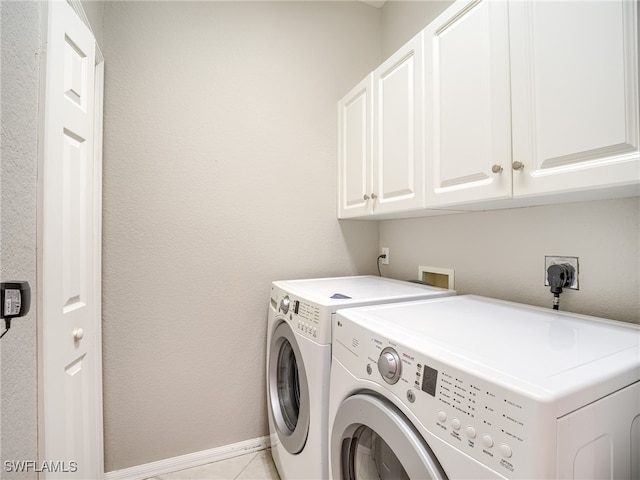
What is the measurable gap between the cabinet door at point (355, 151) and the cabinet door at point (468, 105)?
1.49 ft

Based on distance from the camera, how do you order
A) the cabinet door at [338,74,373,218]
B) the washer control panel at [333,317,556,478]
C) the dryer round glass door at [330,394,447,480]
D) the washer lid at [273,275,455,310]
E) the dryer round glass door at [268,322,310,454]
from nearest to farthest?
the washer control panel at [333,317,556,478], the dryer round glass door at [330,394,447,480], the washer lid at [273,275,455,310], the dryer round glass door at [268,322,310,454], the cabinet door at [338,74,373,218]

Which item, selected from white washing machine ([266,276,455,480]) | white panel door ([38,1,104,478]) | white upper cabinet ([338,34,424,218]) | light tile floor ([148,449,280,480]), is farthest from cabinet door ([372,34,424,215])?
light tile floor ([148,449,280,480])

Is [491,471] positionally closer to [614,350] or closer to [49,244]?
[614,350]

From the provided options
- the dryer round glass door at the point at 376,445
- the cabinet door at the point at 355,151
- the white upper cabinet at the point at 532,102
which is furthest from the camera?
the cabinet door at the point at 355,151

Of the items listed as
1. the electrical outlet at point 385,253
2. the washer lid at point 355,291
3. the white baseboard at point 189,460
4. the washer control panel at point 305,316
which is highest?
the electrical outlet at point 385,253

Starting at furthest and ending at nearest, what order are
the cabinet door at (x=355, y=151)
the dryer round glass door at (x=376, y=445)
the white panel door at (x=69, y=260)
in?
the cabinet door at (x=355, y=151), the white panel door at (x=69, y=260), the dryer round glass door at (x=376, y=445)

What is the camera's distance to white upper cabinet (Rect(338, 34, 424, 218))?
52.6 inches

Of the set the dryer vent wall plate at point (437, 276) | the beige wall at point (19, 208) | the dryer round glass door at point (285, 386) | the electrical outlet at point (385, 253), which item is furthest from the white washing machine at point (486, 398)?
the electrical outlet at point (385, 253)

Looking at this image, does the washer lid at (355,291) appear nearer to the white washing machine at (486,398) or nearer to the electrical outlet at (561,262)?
the white washing machine at (486,398)

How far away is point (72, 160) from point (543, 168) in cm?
161

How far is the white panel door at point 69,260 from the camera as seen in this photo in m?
0.93

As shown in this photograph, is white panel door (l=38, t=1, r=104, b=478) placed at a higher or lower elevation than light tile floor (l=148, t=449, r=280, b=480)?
higher

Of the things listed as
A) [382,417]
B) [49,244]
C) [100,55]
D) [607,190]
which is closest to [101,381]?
[49,244]

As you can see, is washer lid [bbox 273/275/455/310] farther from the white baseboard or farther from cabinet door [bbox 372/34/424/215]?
the white baseboard
